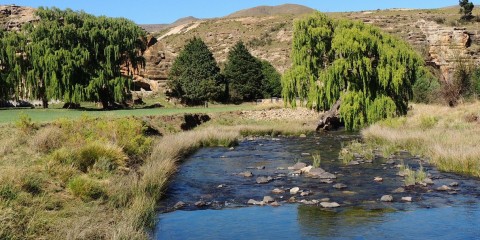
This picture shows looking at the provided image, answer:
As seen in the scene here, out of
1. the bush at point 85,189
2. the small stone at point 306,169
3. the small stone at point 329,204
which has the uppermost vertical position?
the bush at point 85,189

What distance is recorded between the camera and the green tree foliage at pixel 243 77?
64750 millimetres

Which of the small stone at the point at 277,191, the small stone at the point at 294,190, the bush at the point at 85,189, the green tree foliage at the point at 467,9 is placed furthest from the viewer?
the green tree foliage at the point at 467,9

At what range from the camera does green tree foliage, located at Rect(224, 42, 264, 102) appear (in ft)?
212

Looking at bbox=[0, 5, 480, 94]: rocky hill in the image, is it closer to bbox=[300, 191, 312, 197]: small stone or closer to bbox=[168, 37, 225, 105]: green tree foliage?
bbox=[168, 37, 225, 105]: green tree foliage

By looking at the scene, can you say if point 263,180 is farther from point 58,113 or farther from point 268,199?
point 58,113

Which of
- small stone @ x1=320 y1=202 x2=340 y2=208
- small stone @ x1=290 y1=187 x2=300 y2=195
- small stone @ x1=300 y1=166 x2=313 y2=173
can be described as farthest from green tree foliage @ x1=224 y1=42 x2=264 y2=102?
small stone @ x1=320 y1=202 x2=340 y2=208

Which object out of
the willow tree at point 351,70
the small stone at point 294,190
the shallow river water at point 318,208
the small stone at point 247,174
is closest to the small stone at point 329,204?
the shallow river water at point 318,208

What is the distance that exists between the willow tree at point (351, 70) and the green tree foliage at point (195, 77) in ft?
78.4

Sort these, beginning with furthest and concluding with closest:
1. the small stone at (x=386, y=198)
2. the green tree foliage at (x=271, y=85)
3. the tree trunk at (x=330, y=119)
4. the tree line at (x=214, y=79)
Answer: the green tree foliage at (x=271, y=85) < the tree line at (x=214, y=79) < the tree trunk at (x=330, y=119) < the small stone at (x=386, y=198)

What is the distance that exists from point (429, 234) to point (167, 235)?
6145mm

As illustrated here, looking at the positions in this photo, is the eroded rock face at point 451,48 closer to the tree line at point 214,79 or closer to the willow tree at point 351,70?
the tree line at point 214,79

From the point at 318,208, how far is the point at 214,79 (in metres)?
49.6

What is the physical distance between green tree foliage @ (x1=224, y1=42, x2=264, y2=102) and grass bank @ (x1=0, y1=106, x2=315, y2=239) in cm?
4033

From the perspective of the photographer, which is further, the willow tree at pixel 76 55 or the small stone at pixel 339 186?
the willow tree at pixel 76 55
